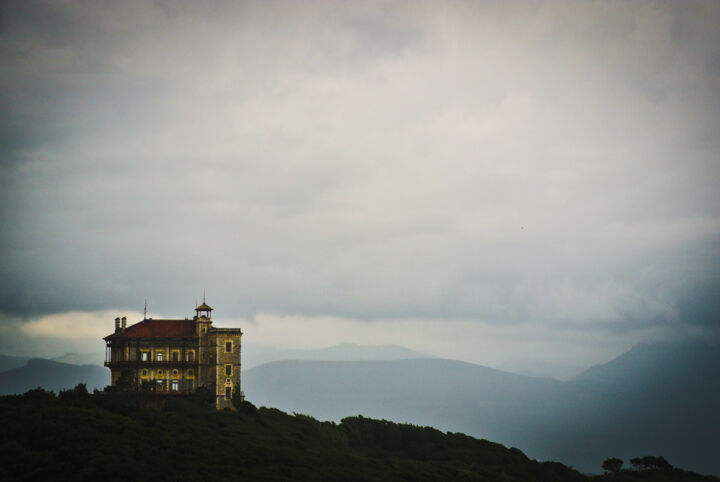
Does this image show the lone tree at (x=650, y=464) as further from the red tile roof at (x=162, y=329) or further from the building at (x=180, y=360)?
the red tile roof at (x=162, y=329)

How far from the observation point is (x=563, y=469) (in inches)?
4242

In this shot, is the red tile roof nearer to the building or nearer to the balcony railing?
the building

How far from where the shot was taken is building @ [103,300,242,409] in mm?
89688

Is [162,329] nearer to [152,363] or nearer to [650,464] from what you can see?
[152,363]

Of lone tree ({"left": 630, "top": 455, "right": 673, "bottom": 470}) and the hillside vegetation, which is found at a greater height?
the hillside vegetation

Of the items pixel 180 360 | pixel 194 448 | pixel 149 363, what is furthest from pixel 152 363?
pixel 194 448

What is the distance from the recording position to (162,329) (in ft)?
302

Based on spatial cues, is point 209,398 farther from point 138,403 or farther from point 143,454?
point 143,454

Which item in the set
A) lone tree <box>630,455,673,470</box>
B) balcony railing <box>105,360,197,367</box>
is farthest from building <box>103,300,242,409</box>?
lone tree <box>630,455,673,470</box>

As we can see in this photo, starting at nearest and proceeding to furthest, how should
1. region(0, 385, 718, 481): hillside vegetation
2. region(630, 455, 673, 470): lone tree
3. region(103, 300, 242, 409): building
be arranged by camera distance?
region(0, 385, 718, 481): hillside vegetation → region(103, 300, 242, 409): building → region(630, 455, 673, 470): lone tree

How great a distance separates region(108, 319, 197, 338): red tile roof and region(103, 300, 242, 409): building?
17cm

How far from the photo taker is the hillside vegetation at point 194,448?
2464 inches

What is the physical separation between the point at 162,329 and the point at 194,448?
84.4 ft

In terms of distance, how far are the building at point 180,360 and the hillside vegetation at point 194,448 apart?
2588 millimetres
